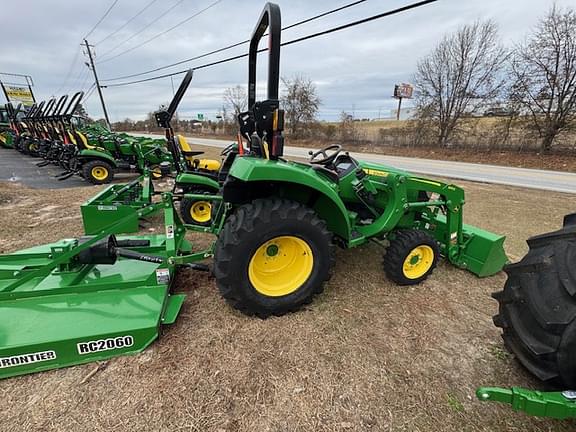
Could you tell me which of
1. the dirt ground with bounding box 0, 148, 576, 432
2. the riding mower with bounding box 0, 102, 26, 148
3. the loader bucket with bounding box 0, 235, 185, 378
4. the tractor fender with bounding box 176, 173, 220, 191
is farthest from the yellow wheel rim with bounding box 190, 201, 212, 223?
the riding mower with bounding box 0, 102, 26, 148

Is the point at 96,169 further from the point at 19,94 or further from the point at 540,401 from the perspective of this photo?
the point at 19,94

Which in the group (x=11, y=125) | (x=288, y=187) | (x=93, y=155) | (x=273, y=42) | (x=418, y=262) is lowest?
(x=418, y=262)

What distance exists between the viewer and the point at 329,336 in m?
2.29

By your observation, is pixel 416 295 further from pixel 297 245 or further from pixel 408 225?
pixel 297 245

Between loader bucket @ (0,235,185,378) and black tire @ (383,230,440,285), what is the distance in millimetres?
1874

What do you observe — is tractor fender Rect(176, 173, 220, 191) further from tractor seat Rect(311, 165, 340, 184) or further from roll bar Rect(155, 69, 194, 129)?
tractor seat Rect(311, 165, 340, 184)

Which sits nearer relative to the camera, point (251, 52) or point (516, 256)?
point (251, 52)

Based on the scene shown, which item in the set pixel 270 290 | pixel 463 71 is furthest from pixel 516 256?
pixel 463 71

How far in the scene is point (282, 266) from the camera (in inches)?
100

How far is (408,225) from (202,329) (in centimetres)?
226

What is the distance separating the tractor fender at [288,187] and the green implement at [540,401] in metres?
1.45

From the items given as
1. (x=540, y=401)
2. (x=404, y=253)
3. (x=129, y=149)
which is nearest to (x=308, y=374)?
(x=540, y=401)

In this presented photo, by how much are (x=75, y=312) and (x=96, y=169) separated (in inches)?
296

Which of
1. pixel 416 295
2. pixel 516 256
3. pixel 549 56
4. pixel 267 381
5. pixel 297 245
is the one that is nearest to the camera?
pixel 267 381
